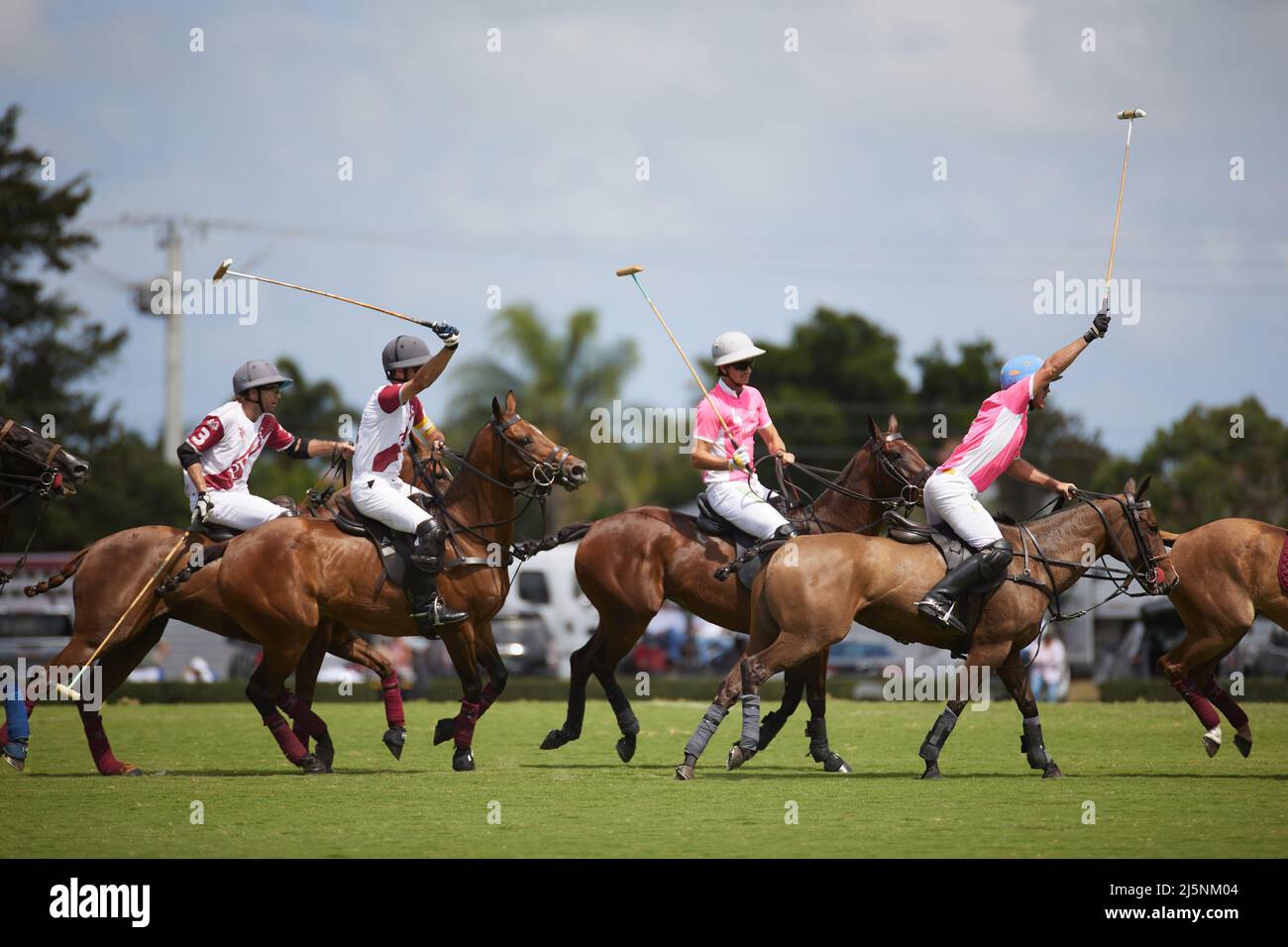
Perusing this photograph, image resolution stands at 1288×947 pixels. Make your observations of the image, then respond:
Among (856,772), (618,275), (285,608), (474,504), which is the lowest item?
(856,772)

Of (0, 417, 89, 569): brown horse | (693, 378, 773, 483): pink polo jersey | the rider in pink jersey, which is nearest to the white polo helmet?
(693, 378, 773, 483): pink polo jersey

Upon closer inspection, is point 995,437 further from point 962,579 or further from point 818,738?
point 818,738

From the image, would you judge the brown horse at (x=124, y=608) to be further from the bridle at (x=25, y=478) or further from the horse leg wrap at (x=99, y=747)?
the bridle at (x=25, y=478)

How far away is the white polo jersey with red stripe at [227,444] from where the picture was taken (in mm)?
12016

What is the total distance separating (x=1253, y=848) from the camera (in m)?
7.71

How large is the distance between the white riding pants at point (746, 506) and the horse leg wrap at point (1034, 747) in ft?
7.63

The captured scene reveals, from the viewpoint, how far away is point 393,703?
486 inches

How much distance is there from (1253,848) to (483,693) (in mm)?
5867

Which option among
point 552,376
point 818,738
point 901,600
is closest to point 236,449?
point 818,738

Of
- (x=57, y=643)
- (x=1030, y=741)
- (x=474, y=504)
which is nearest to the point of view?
(x=1030, y=741)

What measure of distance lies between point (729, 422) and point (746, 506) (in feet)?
2.17

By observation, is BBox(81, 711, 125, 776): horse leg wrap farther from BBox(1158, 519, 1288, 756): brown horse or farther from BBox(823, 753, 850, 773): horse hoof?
BBox(1158, 519, 1288, 756): brown horse
